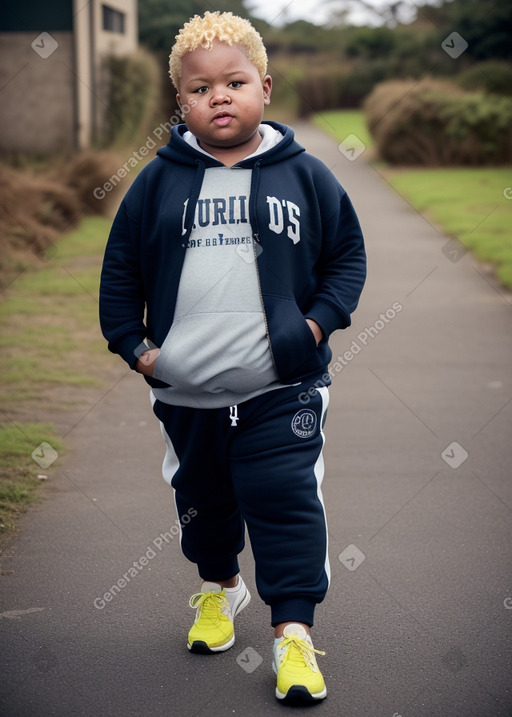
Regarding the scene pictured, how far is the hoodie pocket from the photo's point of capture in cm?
278

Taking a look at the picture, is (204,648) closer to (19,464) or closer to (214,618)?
(214,618)

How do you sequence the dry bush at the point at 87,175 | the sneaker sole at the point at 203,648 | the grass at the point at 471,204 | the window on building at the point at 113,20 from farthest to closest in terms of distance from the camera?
the window on building at the point at 113,20, the dry bush at the point at 87,175, the grass at the point at 471,204, the sneaker sole at the point at 203,648

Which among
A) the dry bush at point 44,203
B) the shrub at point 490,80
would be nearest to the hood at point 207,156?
the dry bush at point 44,203

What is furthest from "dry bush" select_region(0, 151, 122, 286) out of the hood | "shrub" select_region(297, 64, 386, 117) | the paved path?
"shrub" select_region(297, 64, 386, 117)

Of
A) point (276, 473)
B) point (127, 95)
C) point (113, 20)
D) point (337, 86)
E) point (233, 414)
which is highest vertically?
point (233, 414)

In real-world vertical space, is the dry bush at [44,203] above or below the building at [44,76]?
above

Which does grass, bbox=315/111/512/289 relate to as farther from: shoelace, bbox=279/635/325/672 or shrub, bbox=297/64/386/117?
shrub, bbox=297/64/386/117

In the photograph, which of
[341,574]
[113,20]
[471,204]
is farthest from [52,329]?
[113,20]

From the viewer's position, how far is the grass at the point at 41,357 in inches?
A: 194

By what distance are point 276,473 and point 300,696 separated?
0.66m

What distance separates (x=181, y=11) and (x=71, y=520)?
32.7 m

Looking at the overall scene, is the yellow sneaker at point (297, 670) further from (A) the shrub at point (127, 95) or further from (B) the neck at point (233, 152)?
(A) the shrub at point (127, 95)

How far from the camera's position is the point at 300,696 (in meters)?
2.81

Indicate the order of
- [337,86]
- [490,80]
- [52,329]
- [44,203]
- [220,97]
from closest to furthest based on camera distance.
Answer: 1. [220,97]
2. [52,329]
3. [44,203]
4. [490,80]
5. [337,86]
